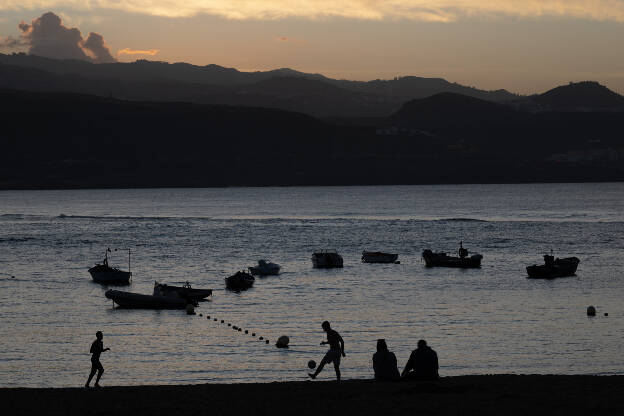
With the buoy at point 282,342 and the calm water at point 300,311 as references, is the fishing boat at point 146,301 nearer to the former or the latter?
the calm water at point 300,311

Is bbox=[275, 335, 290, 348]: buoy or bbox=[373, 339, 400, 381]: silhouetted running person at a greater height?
bbox=[373, 339, 400, 381]: silhouetted running person

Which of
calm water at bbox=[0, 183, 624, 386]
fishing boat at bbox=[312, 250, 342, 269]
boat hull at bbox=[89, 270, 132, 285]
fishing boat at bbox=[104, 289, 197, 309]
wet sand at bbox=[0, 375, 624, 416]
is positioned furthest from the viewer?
fishing boat at bbox=[312, 250, 342, 269]

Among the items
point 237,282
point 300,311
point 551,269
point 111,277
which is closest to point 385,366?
point 300,311

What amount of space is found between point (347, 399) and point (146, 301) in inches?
1419

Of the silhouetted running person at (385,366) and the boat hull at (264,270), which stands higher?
the silhouetted running person at (385,366)

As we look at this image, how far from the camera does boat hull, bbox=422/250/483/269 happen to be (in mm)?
86188

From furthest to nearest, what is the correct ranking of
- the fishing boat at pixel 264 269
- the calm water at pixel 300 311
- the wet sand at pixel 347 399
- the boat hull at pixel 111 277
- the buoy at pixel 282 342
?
the fishing boat at pixel 264 269, the boat hull at pixel 111 277, the buoy at pixel 282 342, the calm water at pixel 300 311, the wet sand at pixel 347 399

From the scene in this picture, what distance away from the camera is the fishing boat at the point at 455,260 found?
8619 cm

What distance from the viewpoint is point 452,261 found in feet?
286

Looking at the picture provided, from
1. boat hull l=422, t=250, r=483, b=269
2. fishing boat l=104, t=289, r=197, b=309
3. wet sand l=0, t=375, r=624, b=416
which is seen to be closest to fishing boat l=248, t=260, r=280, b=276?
boat hull l=422, t=250, r=483, b=269

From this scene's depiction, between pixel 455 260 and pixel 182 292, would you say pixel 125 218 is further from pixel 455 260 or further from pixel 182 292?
pixel 182 292

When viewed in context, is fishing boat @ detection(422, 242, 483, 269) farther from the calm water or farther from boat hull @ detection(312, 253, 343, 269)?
boat hull @ detection(312, 253, 343, 269)

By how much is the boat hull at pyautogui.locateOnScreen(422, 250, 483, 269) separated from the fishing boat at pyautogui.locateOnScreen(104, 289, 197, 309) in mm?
35253

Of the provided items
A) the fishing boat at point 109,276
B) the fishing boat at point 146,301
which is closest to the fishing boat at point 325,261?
the fishing boat at point 109,276
